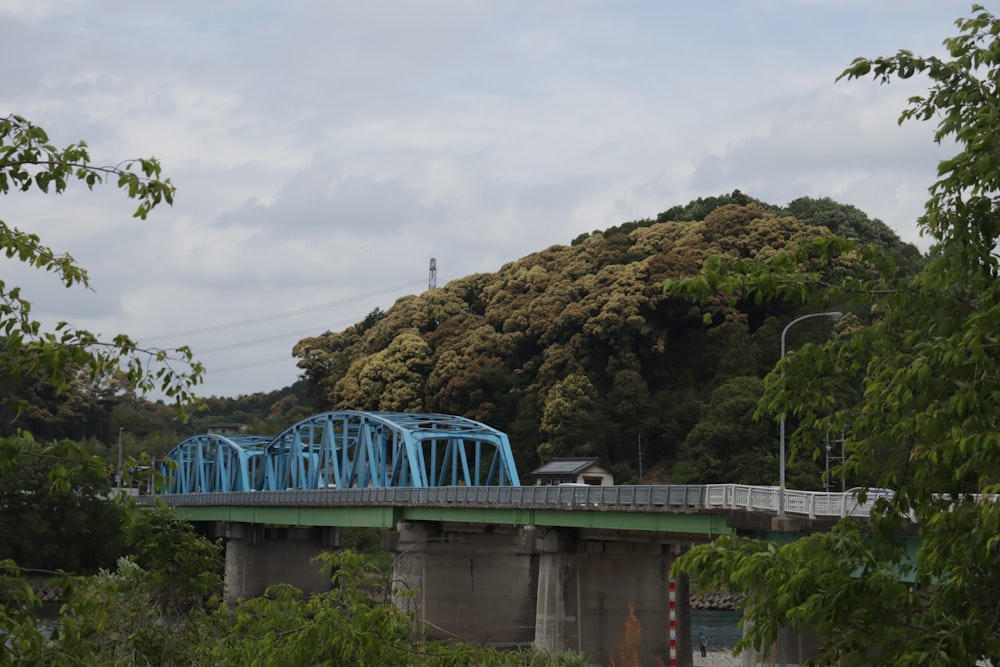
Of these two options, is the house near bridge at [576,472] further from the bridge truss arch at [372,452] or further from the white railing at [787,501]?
the white railing at [787,501]

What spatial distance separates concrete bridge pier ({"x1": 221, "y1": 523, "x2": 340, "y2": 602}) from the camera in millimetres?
86250

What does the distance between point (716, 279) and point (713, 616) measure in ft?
215

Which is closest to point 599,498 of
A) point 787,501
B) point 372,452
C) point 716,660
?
point 716,660

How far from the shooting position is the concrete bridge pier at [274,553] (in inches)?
3396

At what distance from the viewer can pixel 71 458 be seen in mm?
7934

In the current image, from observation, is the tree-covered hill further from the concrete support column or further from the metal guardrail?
the metal guardrail

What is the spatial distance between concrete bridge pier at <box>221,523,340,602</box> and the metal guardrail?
610 centimetres

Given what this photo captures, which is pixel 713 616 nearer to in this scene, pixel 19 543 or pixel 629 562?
pixel 629 562

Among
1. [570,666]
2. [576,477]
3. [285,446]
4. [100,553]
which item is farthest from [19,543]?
[570,666]

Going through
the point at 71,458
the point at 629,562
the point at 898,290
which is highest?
the point at 898,290

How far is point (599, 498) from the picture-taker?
47656 millimetres

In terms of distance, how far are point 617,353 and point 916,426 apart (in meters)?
76.1

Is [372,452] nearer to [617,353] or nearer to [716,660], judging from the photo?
[617,353]

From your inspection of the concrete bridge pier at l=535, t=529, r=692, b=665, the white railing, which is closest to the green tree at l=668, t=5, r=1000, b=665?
the white railing
